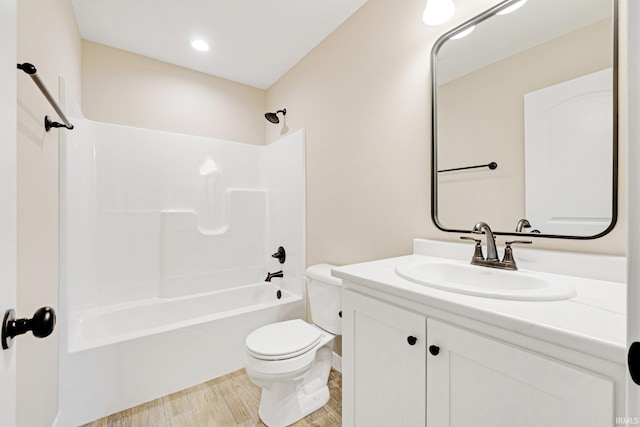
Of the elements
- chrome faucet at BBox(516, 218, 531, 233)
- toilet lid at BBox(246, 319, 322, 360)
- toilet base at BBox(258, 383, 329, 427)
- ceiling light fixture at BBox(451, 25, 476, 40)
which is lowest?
toilet base at BBox(258, 383, 329, 427)

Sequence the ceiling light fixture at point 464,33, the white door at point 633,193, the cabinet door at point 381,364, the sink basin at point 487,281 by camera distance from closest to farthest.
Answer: the white door at point 633,193, the sink basin at point 487,281, the cabinet door at point 381,364, the ceiling light fixture at point 464,33

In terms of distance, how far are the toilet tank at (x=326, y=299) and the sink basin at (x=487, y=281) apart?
61cm

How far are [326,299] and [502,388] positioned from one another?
3.77ft

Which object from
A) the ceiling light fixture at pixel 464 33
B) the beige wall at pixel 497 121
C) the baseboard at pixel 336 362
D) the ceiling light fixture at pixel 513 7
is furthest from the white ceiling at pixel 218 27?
the baseboard at pixel 336 362

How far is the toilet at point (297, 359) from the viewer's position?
1452 mm

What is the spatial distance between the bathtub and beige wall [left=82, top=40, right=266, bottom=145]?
1.56 m

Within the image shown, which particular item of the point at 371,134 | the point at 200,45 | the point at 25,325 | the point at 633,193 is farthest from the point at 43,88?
the point at 633,193

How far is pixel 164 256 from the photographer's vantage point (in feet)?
7.91

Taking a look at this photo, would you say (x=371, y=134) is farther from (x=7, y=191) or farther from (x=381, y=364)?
(x=7, y=191)

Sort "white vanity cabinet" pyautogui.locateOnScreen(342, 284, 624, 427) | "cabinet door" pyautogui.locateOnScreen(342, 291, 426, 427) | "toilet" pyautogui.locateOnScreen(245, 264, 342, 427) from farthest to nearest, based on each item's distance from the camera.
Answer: "toilet" pyautogui.locateOnScreen(245, 264, 342, 427) → "cabinet door" pyautogui.locateOnScreen(342, 291, 426, 427) → "white vanity cabinet" pyautogui.locateOnScreen(342, 284, 624, 427)

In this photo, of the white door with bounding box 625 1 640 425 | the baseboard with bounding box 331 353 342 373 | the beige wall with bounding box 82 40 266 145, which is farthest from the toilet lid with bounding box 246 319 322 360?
the beige wall with bounding box 82 40 266 145

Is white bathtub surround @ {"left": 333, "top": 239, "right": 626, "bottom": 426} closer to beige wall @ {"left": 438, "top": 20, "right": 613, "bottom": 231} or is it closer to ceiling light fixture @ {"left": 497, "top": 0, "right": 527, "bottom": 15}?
beige wall @ {"left": 438, "top": 20, "right": 613, "bottom": 231}

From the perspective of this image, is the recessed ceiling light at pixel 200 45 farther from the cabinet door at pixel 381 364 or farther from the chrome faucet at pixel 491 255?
the chrome faucet at pixel 491 255

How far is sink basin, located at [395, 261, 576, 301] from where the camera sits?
2.50ft
